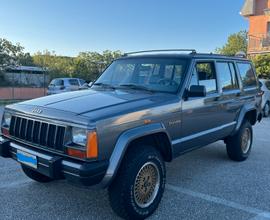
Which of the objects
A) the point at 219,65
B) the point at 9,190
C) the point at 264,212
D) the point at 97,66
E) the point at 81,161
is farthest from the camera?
the point at 97,66

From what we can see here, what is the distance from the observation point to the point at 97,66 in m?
31.1

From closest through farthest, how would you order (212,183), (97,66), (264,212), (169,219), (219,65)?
(169,219) → (264,212) → (212,183) → (219,65) → (97,66)

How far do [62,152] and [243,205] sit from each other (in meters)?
2.38

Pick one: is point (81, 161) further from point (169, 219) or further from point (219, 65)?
point (219, 65)

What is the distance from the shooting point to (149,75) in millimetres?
4559

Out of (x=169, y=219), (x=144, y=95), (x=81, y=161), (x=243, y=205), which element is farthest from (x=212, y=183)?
(x=81, y=161)

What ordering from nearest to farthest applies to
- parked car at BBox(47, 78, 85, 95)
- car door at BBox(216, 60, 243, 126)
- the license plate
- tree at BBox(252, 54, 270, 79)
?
1. the license plate
2. car door at BBox(216, 60, 243, 126)
3. tree at BBox(252, 54, 270, 79)
4. parked car at BBox(47, 78, 85, 95)

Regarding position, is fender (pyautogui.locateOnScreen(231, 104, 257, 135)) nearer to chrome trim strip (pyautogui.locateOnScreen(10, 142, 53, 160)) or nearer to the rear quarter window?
the rear quarter window

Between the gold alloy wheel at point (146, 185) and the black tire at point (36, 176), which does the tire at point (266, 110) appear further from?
the black tire at point (36, 176)

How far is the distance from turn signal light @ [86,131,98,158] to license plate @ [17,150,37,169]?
701 mm

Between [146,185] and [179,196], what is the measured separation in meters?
0.78

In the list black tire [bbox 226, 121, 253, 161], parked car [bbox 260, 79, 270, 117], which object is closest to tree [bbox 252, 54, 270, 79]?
parked car [bbox 260, 79, 270, 117]

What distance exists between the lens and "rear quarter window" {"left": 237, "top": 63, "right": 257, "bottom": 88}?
6.01 metres

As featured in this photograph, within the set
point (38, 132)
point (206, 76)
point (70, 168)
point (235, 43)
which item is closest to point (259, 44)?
point (206, 76)
